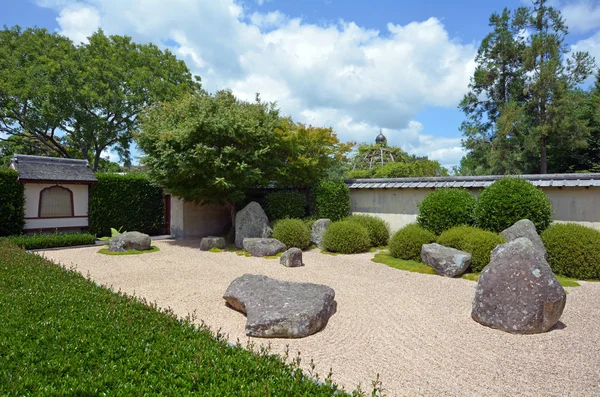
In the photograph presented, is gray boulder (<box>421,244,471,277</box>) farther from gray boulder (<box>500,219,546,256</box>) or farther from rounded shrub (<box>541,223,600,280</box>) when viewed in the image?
rounded shrub (<box>541,223,600,280</box>)

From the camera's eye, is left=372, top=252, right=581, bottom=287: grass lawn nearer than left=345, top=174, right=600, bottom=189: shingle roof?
Yes

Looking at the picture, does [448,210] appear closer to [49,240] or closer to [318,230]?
[318,230]

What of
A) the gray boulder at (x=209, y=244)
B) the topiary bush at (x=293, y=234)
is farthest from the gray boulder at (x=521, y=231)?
the gray boulder at (x=209, y=244)

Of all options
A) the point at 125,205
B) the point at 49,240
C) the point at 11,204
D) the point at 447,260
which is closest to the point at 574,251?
the point at 447,260

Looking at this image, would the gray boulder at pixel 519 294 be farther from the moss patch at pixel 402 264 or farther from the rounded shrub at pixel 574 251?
the rounded shrub at pixel 574 251

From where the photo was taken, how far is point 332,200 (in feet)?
46.0

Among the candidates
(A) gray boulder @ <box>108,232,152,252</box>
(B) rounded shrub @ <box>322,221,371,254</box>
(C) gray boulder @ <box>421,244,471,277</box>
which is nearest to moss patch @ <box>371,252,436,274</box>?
(C) gray boulder @ <box>421,244,471,277</box>

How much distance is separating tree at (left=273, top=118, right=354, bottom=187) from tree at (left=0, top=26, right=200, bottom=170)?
10443 mm

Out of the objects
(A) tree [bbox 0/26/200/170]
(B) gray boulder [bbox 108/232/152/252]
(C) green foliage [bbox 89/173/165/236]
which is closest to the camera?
(B) gray boulder [bbox 108/232/152/252]

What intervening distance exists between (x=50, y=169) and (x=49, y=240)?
12.7 ft

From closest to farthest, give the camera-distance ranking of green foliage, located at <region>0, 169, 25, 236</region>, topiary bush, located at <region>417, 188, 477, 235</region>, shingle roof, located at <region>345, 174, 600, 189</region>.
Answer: shingle roof, located at <region>345, 174, 600, 189</region>
topiary bush, located at <region>417, 188, 477, 235</region>
green foliage, located at <region>0, 169, 25, 236</region>

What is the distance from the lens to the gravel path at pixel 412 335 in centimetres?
385

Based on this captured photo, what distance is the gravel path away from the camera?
385cm

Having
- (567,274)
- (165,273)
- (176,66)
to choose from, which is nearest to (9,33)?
(176,66)
